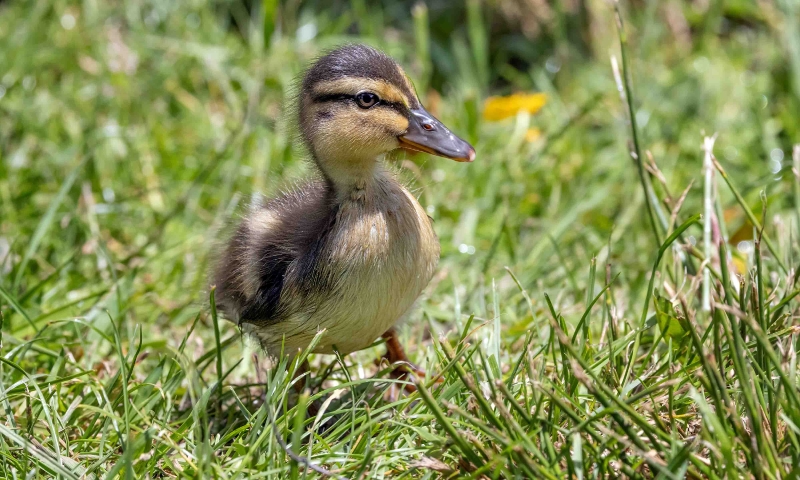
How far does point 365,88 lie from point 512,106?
2.22 m

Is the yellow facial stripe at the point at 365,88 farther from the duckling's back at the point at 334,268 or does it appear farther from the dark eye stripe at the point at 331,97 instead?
the duckling's back at the point at 334,268

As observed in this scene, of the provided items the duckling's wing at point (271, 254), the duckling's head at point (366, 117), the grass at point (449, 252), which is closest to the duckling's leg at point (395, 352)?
the grass at point (449, 252)

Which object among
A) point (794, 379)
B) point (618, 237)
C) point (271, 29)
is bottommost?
point (618, 237)

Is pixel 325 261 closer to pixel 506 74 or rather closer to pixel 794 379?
pixel 794 379

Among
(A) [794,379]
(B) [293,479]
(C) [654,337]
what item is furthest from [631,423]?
(B) [293,479]

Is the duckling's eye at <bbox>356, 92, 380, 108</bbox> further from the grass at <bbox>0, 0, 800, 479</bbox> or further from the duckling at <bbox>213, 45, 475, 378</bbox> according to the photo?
the grass at <bbox>0, 0, 800, 479</bbox>

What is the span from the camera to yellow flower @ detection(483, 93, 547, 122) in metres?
4.69

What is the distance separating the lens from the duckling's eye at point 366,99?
8.61ft

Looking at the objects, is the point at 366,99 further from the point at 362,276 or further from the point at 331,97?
the point at 362,276

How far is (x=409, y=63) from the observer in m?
5.34

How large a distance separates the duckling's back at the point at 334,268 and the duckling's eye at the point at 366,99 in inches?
8.6

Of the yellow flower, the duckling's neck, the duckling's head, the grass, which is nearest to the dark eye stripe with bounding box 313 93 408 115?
the duckling's head

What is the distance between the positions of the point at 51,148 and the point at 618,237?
252 cm

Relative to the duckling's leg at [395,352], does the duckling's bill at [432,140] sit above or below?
above
